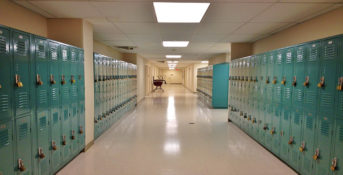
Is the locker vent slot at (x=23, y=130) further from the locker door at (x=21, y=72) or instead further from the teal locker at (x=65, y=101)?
the teal locker at (x=65, y=101)

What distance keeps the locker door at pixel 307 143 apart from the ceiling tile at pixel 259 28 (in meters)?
2.01

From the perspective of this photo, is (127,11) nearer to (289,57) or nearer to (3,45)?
(3,45)

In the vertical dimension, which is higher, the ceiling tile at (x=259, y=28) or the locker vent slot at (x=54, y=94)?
the ceiling tile at (x=259, y=28)

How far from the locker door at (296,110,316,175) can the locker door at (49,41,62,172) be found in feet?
11.1

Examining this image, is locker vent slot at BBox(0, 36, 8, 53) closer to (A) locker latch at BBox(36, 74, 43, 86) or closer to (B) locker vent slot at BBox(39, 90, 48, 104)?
(A) locker latch at BBox(36, 74, 43, 86)

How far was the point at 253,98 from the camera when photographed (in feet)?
13.8

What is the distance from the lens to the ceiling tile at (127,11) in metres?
2.72

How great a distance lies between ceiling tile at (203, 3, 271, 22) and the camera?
107 inches

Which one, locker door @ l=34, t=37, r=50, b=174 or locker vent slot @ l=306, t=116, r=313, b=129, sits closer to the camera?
locker door @ l=34, t=37, r=50, b=174

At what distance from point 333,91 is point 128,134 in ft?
12.6

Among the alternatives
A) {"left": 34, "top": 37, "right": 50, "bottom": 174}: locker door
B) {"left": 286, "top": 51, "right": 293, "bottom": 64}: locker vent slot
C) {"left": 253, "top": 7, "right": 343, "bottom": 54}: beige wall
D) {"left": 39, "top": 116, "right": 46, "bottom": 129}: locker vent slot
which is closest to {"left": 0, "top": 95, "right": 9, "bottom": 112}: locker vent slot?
{"left": 34, "top": 37, "right": 50, "bottom": 174}: locker door

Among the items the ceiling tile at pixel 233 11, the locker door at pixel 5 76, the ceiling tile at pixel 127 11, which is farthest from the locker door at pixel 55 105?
the ceiling tile at pixel 233 11

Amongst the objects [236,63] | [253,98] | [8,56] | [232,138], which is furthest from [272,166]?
[8,56]

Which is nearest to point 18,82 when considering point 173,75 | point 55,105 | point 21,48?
point 21,48
